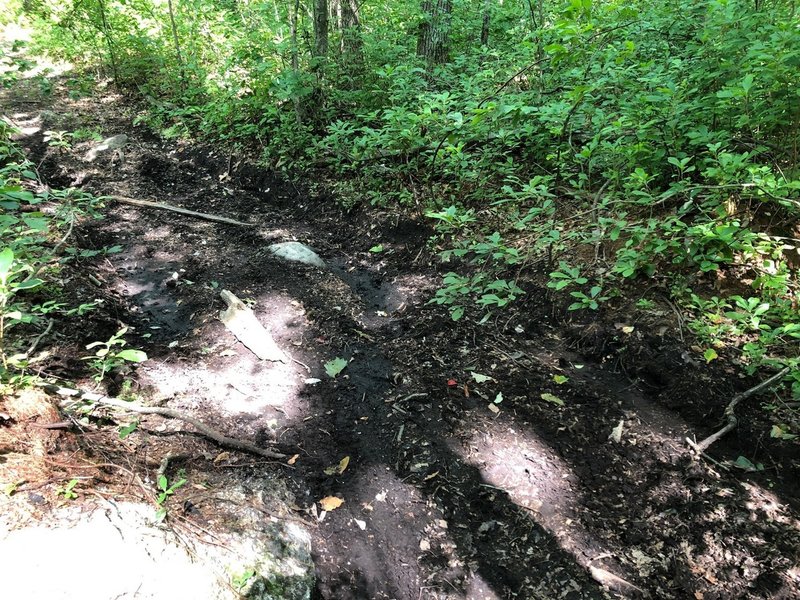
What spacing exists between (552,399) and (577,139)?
10.9 ft

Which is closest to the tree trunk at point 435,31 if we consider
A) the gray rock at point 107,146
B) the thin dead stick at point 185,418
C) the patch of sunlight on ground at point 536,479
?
the gray rock at point 107,146

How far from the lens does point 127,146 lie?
8.28m

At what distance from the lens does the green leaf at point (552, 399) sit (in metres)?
3.42

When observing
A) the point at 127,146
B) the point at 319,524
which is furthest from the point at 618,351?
the point at 127,146

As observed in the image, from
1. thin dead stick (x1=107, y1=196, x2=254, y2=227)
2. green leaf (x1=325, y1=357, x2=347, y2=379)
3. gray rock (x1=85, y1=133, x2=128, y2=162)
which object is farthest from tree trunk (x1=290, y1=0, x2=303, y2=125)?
green leaf (x1=325, y1=357, x2=347, y2=379)

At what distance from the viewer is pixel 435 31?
317 inches

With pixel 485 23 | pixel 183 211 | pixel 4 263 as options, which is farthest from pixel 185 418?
pixel 485 23

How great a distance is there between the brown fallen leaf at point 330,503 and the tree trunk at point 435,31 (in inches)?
311

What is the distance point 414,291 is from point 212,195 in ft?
14.4

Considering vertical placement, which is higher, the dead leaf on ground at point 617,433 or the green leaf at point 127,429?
the green leaf at point 127,429

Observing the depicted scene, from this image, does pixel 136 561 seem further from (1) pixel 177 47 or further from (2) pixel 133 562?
(1) pixel 177 47

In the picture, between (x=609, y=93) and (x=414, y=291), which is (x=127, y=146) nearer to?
(x=414, y=291)

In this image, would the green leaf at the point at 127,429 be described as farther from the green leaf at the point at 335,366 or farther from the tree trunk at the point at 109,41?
the tree trunk at the point at 109,41

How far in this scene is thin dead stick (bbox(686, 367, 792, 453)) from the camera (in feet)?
9.36
